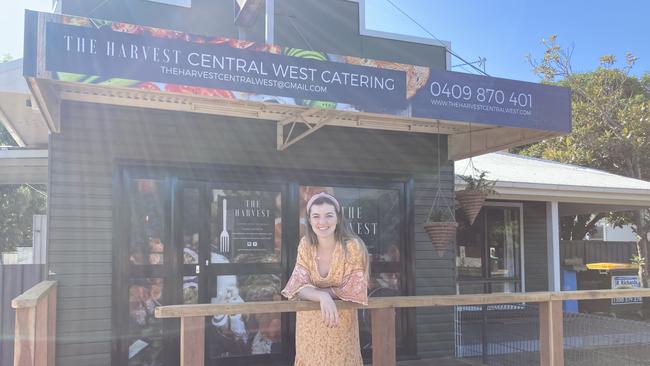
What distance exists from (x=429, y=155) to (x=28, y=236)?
2207cm

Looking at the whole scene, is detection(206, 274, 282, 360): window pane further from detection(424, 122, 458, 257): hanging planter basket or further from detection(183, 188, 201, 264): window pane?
detection(424, 122, 458, 257): hanging planter basket

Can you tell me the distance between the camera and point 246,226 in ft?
20.3

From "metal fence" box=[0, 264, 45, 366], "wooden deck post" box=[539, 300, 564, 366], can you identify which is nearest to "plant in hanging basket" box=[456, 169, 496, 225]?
"wooden deck post" box=[539, 300, 564, 366]

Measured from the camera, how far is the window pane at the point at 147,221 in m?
5.73

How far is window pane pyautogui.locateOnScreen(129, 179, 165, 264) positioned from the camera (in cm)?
573

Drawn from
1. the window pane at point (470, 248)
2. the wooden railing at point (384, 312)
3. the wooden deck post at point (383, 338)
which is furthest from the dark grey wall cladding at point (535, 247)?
the wooden deck post at point (383, 338)

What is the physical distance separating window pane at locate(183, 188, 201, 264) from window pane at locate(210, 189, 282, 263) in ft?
0.56

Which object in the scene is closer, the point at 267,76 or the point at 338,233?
the point at 338,233

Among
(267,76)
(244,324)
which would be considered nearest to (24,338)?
(267,76)

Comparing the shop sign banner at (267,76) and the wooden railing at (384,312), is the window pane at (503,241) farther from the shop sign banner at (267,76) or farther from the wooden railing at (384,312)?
the wooden railing at (384,312)

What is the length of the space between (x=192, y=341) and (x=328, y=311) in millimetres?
797

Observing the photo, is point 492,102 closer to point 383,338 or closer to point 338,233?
point 383,338

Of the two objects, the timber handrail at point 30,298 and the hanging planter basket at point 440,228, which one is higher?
the hanging planter basket at point 440,228

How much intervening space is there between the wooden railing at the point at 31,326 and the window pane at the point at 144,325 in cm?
83
